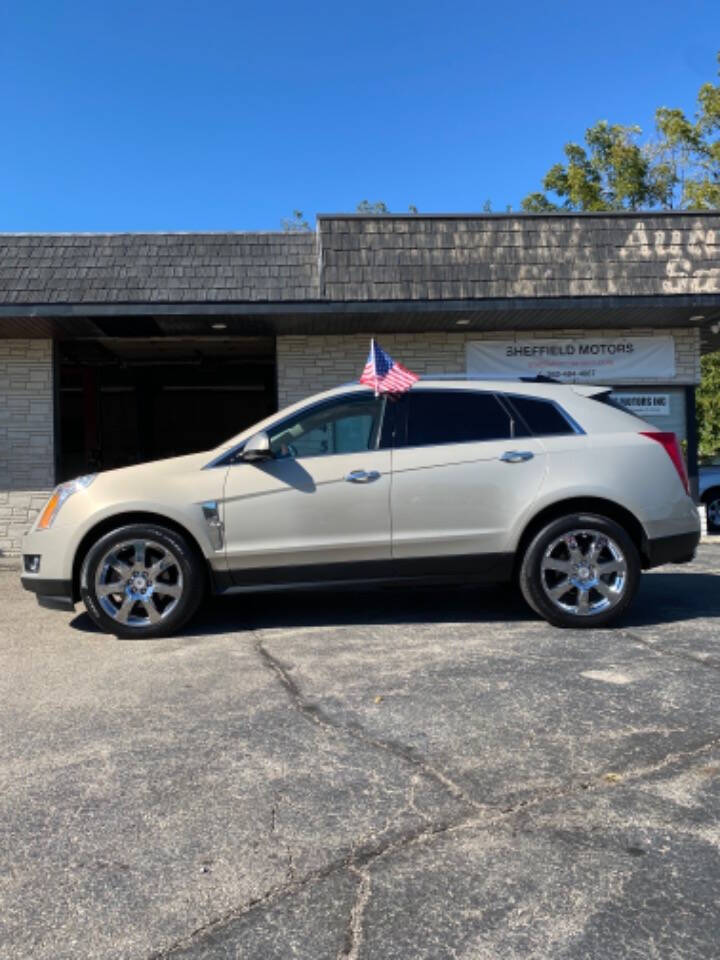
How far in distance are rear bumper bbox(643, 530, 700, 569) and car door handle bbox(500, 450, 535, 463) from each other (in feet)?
3.46

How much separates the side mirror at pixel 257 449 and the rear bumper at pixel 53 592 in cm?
153

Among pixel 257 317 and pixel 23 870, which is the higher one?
pixel 257 317

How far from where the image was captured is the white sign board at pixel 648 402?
37.7ft

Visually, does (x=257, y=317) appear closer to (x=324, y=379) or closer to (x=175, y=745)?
(x=324, y=379)

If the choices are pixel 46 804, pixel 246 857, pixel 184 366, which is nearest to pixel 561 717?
pixel 246 857

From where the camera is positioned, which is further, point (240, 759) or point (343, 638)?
point (343, 638)

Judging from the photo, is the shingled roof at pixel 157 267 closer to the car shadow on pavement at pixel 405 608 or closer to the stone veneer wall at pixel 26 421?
the stone veneer wall at pixel 26 421

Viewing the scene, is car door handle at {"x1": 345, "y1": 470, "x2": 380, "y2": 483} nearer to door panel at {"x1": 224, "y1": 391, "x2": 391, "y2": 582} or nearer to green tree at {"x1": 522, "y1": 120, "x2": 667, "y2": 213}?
door panel at {"x1": 224, "y1": 391, "x2": 391, "y2": 582}

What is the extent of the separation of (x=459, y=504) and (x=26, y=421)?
741cm

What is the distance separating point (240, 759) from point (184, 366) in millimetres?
14164

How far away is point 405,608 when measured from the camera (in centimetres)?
656

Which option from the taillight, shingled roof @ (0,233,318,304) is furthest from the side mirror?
shingled roof @ (0,233,318,304)

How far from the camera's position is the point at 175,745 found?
3.68 meters

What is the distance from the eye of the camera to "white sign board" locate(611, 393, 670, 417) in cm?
1148
